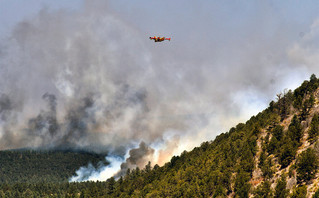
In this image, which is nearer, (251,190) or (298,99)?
(251,190)

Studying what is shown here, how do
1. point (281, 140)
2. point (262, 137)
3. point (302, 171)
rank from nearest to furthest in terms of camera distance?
point (302, 171), point (281, 140), point (262, 137)

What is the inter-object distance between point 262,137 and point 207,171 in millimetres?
34027

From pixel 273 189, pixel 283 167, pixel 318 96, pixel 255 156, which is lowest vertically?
pixel 273 189

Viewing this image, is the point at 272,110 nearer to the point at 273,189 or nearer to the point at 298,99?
the point at 298,99

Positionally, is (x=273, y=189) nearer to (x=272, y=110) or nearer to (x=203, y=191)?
(x=203, y=191)

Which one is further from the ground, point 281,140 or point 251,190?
point 281,140

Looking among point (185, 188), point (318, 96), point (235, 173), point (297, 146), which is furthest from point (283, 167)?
point (185, 188)

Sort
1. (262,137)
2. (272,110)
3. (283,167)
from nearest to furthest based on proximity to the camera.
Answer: (283,167), (262,137), (272,110)

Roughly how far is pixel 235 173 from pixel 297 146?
31.0 meters

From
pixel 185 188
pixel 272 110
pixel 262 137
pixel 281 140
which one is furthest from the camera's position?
pixel 272 110

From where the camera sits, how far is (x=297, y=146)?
325 ft

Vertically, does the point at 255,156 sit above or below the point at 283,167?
above

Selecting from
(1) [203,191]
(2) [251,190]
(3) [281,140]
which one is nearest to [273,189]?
(2) [251,190]

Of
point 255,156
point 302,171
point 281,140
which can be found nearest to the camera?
Answer: point 302,171
